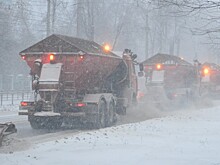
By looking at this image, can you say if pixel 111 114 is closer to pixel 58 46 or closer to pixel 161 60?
pixel 58 46

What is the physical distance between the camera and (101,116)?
1766 cm

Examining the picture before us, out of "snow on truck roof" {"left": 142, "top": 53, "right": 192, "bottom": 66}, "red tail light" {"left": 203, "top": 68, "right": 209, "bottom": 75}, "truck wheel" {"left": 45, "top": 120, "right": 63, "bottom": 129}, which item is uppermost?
"snow on truck roof" {"left": 142, "top": 53, "right": 192, "bottom": 66}

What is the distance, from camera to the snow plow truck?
635 inches

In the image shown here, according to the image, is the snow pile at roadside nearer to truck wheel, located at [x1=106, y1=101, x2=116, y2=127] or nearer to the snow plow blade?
the snow plow blade

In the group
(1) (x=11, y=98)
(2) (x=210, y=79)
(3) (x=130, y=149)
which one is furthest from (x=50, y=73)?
(2) (x=210, y=79)

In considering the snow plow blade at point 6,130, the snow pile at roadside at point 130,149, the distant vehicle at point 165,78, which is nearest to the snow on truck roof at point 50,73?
the snow pile at roadside at point 130,149

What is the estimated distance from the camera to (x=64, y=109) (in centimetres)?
1659

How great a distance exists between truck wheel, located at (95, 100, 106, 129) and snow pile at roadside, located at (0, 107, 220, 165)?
231cm

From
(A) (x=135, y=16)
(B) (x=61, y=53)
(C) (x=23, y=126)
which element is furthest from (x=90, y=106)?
(A) (x=135, y=16)

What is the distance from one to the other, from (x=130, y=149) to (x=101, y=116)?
6.76 metres

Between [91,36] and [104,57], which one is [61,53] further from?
[91,36]

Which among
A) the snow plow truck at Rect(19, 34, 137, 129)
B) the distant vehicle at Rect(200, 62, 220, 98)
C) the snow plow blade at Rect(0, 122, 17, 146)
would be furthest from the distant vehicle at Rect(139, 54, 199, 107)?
the snow plow blade at Rect(0, 122, 17, 146)

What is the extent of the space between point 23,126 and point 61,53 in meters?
4.04

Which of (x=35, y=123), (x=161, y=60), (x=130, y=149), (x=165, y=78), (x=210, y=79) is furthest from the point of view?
(x=210, y=79)
